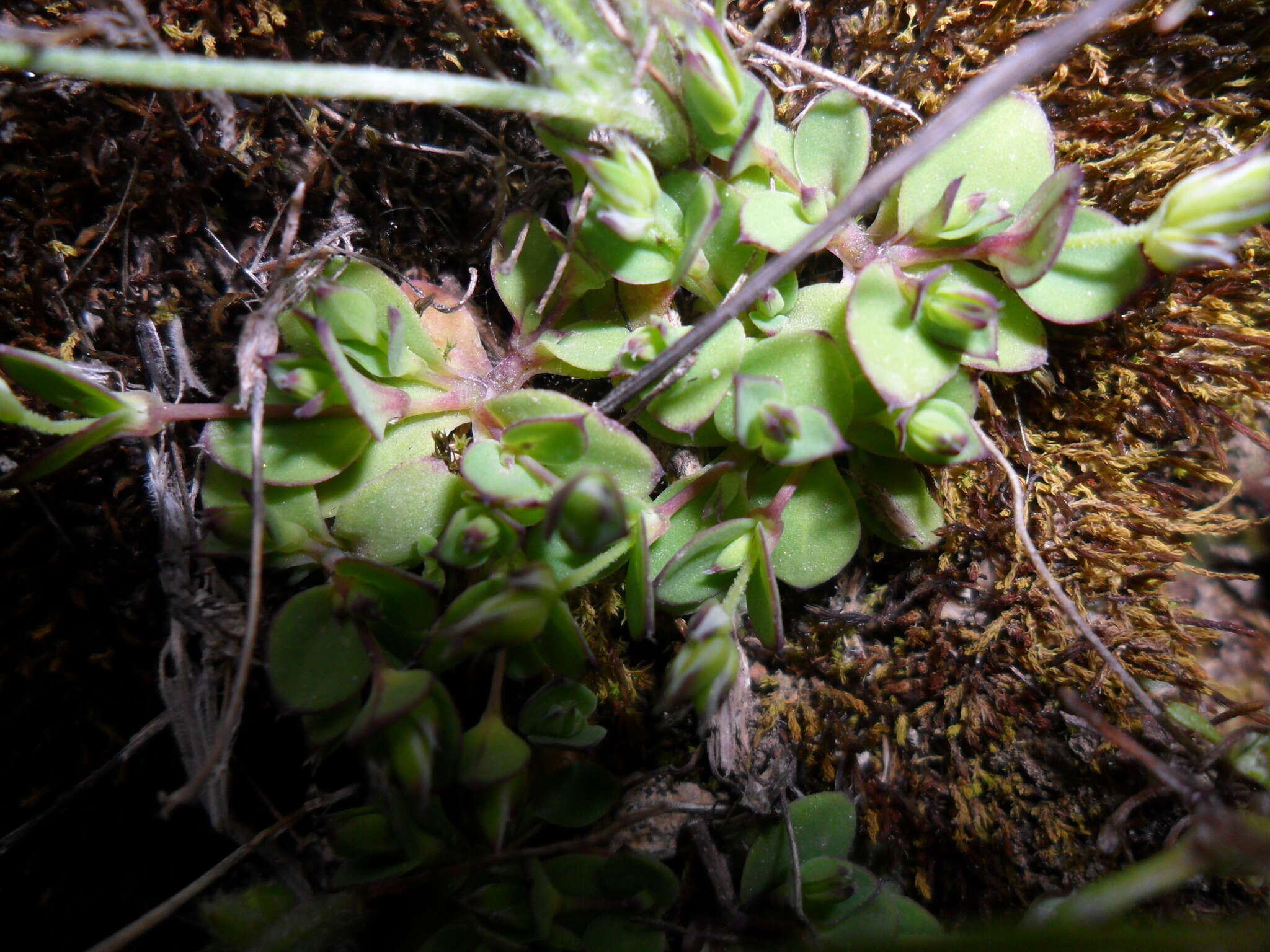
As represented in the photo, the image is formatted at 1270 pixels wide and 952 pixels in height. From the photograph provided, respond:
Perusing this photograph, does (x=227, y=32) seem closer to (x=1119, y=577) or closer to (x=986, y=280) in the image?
(x=986, y=280)

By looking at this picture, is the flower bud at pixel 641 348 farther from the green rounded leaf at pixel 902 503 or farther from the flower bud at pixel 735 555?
the green rounded leaf at pixel 902 503

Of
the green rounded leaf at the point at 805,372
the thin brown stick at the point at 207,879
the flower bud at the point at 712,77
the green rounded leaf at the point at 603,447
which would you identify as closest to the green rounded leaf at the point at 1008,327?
the green rounded leaf at the point at 805,372

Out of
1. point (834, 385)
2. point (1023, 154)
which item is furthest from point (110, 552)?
point (1023, 154)

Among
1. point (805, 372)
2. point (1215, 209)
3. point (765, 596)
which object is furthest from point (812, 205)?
point (765, 596)

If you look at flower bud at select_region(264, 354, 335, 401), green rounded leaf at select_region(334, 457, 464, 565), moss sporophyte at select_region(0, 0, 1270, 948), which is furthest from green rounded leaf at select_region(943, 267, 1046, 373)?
flower bud at select_region(264, 354, 335, 401)

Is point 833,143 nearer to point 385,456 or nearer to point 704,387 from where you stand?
point 704,387
